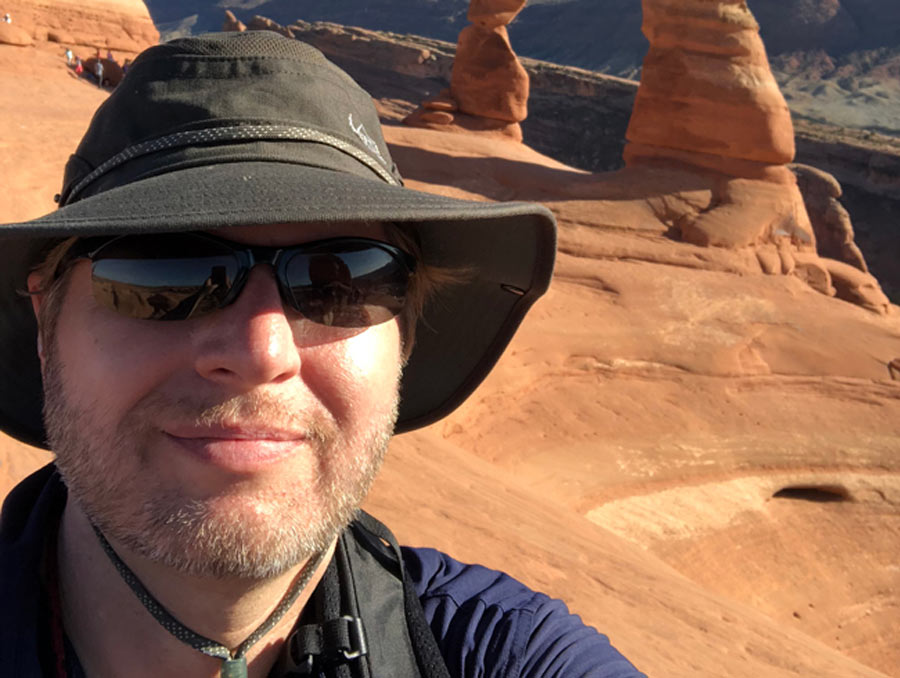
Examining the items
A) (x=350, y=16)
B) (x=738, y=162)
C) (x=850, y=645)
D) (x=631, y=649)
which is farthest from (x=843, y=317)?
(x=350, y=16)

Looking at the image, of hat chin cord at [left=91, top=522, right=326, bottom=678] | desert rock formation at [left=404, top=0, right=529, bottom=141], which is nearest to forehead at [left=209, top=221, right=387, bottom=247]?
hat chin cord at [left=91, top=522, right=326, bottom=678]

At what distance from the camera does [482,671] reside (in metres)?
1.40

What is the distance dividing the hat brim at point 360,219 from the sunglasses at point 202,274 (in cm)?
10

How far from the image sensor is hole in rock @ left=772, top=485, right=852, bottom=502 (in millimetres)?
8703

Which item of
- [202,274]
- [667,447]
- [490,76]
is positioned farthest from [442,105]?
[202,274]

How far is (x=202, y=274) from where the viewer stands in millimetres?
1237

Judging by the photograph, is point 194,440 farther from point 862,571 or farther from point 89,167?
point 862,571

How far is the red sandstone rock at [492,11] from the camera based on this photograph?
61.2 feet

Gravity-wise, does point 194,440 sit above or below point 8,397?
above

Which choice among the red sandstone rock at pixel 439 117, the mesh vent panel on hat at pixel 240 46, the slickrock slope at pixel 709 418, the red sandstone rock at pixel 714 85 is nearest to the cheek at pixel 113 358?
the mesh vent panel on hat at pixel 240 46

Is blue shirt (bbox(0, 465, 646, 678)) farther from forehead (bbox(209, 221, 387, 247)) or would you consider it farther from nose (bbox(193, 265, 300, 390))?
forehead (bbox(209, 221, 387, 247))

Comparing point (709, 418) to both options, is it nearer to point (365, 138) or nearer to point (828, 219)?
point (365, 138)

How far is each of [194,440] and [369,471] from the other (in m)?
0.31

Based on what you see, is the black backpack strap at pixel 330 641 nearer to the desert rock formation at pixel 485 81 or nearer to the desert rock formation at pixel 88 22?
the desert rock formation at pixel 485 81
